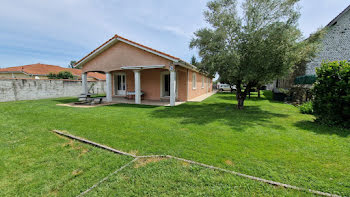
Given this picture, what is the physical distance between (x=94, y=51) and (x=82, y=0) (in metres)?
4.35

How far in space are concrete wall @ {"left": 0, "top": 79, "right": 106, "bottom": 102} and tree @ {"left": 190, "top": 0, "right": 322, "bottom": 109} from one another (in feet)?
49.9

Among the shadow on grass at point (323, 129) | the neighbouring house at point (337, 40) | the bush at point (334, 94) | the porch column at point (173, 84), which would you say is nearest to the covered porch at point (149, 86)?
the porch column at point (173, 84)

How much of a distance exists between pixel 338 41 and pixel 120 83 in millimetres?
20437

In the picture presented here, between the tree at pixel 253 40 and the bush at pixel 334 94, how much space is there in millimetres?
1612

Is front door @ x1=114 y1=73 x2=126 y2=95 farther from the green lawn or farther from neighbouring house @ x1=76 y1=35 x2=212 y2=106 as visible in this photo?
the green lawn

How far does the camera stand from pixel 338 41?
12477mm

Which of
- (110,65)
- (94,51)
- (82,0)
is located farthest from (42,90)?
(82,0)

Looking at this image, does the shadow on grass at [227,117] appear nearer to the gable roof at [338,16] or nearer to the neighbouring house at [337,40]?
the neighbouring house at [337,40]

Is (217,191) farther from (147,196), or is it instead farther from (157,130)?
(157,130)

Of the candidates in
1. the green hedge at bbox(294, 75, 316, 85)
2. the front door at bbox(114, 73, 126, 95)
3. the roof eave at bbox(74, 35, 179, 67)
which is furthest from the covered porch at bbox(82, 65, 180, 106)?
the green hedge at bbox(294, 75, 316, 85)

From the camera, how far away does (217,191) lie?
208cm

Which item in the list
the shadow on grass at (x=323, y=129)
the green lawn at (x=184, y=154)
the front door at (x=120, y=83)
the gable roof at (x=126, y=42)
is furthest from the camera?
the front door at (x=120, y=83)

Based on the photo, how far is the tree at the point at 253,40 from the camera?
22.2ft

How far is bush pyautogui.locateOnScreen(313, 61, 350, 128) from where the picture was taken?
514 cm
